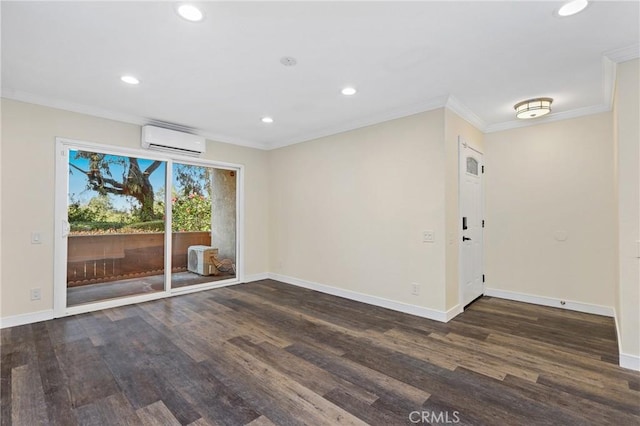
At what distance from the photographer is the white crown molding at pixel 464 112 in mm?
3549

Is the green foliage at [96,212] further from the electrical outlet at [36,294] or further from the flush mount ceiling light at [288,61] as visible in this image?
the flush mount ceiling light at [288,61]

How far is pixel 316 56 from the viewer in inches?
102

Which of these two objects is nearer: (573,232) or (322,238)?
(573,232)

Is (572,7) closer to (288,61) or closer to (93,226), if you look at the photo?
(288,61)

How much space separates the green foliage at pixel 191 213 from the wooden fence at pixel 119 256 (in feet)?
0.50

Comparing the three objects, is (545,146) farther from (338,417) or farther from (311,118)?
(338,417)

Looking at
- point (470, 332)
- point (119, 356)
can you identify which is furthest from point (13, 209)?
point (470, 332)

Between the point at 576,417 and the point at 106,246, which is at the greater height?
the point at 106,246

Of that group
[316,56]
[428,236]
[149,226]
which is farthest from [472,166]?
[149,226]

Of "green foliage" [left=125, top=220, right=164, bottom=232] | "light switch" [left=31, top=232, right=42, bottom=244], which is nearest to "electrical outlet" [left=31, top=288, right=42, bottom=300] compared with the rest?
"light switch" [left=31, top=232, right=42, bottom=244]

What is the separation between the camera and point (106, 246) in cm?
432

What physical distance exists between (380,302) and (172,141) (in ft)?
12.7

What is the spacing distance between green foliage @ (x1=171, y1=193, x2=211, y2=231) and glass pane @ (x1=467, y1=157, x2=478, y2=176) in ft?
14.1

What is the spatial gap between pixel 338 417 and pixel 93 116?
4.55 m
